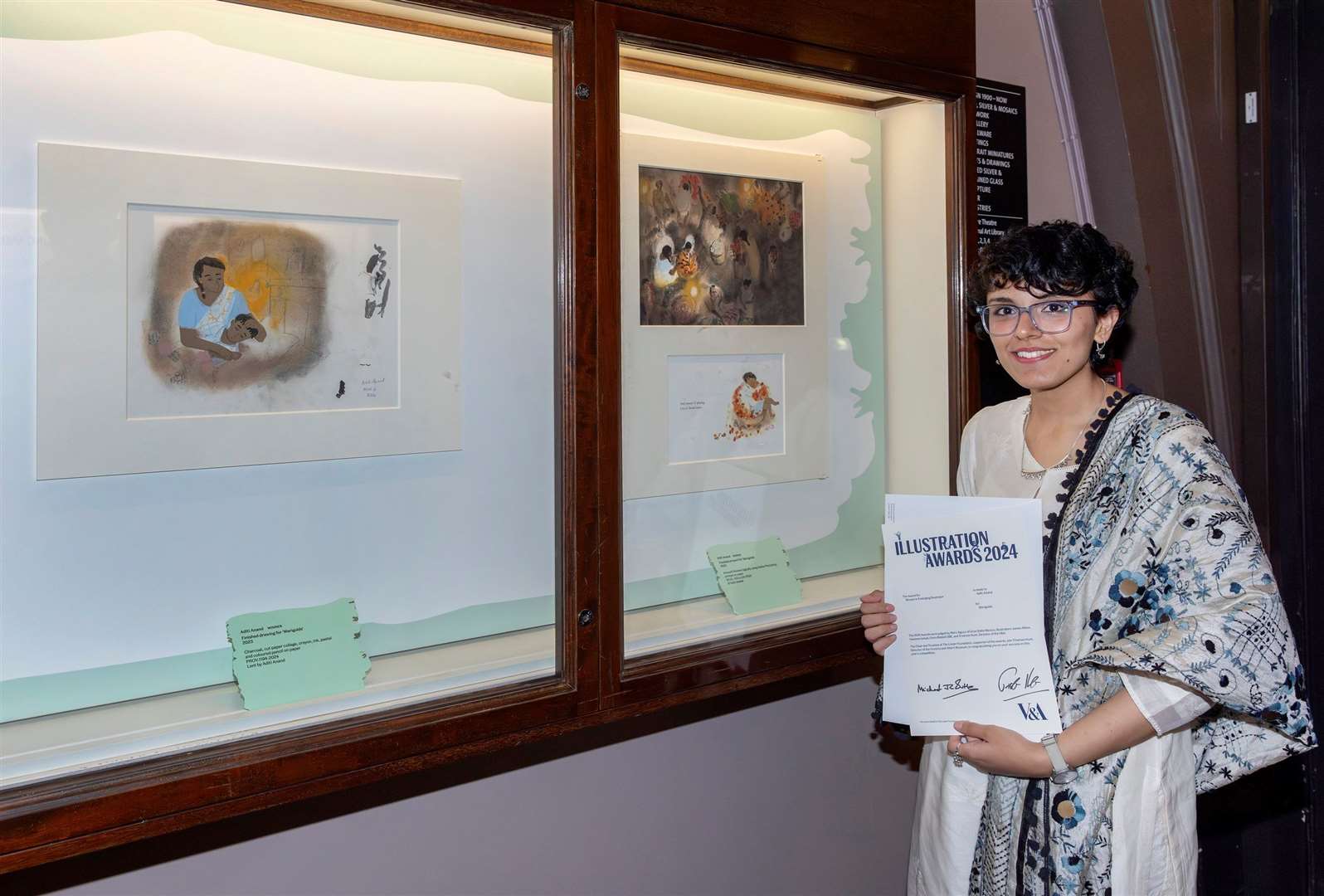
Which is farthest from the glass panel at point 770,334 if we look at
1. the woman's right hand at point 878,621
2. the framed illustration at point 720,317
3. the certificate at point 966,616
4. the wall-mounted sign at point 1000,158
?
the wall-mounted sign at point 1000,158

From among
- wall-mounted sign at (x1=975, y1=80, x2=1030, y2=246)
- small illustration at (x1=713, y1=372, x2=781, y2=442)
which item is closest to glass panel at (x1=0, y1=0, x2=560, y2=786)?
small illustration at (x1=713, y1=372, x2=781, y2=442)

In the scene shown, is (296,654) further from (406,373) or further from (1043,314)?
(1043,314)

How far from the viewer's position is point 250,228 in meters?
1.23

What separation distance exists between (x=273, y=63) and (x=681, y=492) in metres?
0.83

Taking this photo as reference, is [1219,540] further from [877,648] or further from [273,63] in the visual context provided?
[273,63]

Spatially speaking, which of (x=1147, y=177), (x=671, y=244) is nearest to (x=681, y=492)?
(x=671, y=244)

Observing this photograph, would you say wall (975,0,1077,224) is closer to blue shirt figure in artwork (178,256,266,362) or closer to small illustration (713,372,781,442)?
small illustration (713,372,781,442)

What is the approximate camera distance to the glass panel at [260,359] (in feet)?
3.66

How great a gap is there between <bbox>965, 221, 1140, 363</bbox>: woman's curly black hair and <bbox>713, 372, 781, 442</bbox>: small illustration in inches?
16.2

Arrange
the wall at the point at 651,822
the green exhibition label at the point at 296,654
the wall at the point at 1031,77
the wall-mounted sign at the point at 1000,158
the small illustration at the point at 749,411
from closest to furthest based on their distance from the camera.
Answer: the green exhibition label at the point at 296,654
the wall at the point at 651,822
the small illustration at the point at 749,411
the wall-mounted sign at the point at 1000,158
the wall at the point at 1031,77

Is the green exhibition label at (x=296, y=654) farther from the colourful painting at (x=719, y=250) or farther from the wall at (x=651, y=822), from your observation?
the colourful painting at (x=719, y=250)

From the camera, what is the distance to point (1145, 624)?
4.37 feet

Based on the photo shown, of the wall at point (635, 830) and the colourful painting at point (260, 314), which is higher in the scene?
the colourful painting at point (260, 314)
